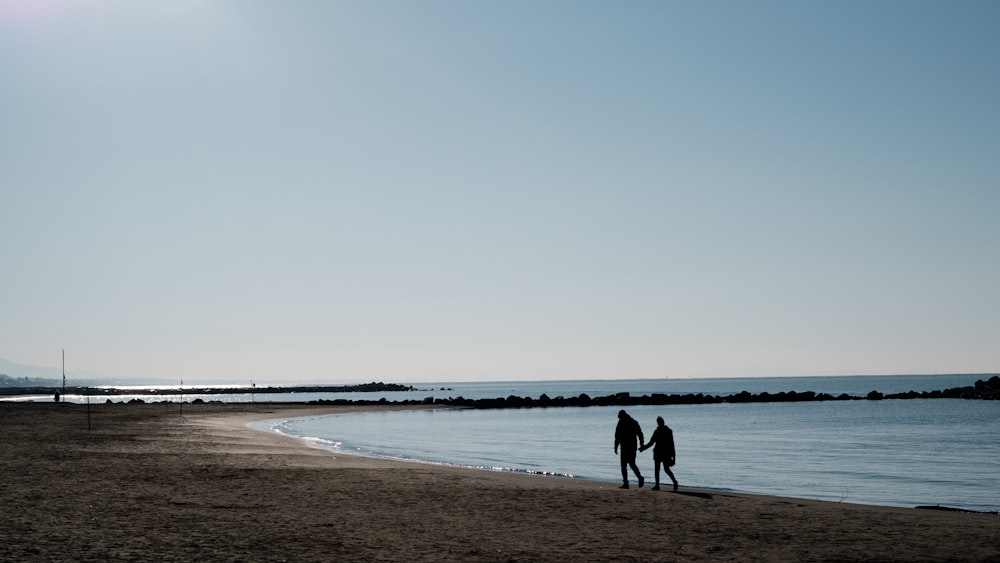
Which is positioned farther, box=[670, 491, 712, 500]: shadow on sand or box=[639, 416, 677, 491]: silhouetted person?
box=[639, 416, 677, 491]: silhouetted person

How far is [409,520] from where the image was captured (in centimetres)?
1450

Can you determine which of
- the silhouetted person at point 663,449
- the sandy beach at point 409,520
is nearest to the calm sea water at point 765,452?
the silhouetted person at point 663,449

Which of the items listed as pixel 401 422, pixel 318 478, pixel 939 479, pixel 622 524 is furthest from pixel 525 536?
pixel 401 422

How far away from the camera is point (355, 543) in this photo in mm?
12070

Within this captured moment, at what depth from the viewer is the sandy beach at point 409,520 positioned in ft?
37.9

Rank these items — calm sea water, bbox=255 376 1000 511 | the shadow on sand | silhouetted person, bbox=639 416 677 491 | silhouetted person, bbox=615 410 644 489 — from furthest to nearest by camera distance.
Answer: calm sea water, bbox=255 376 1000 511 < silhouetted person, bbox=615 410 644 489 < silhouetted person, bbox=639 416 677 491 < the shadow on sand

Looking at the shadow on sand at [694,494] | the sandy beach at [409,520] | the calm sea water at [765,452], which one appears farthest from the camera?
the calm sea water at [765,452]

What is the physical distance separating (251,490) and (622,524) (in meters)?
8.35

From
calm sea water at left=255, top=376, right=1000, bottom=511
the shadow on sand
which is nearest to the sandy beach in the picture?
the shadow on sand

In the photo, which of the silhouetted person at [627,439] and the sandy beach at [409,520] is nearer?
the sandy beach at [409,520]

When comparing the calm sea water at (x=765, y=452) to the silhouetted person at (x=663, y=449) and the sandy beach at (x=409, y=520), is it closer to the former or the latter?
the silhouetted person at (x=663, y=449)

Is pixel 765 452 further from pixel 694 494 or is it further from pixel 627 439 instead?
pixel 694 494

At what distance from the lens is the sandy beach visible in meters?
11.5

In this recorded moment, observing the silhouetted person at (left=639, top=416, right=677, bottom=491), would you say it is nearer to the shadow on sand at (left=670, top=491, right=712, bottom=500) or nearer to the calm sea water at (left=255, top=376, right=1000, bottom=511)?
the shadow on sand at (left=670, top=491, right=712, bottom=500)
